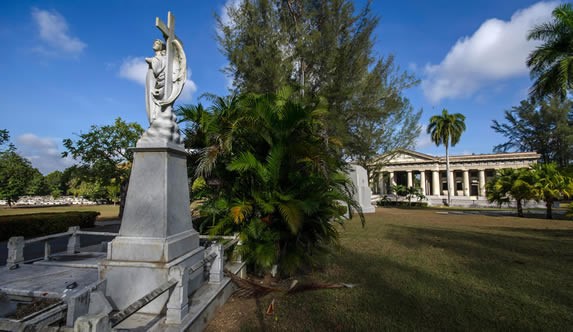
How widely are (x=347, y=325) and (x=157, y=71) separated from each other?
435 cm

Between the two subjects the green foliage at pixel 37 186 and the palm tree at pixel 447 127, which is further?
the green foliage at pixel 37 186

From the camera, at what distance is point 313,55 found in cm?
1362

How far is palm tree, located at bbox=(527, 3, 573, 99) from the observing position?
481 inches

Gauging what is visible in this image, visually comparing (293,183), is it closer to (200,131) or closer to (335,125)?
(200,131)

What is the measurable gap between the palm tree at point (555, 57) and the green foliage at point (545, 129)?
31928 mm

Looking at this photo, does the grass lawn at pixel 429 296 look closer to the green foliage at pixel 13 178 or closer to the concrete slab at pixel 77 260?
the concrete slab at pixel 77 260

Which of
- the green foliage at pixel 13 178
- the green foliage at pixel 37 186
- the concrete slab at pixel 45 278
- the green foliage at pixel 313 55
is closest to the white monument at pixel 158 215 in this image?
the concrete slab at pixel 45 278

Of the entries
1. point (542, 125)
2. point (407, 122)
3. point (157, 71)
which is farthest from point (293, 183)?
point (542, 125)

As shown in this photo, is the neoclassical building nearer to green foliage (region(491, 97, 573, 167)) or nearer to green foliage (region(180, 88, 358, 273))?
green foliage (region(491, 97, 573, 167))

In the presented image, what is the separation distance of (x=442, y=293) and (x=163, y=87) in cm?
546

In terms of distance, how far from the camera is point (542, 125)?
44062 millimetres

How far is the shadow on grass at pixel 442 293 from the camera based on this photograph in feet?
11.5

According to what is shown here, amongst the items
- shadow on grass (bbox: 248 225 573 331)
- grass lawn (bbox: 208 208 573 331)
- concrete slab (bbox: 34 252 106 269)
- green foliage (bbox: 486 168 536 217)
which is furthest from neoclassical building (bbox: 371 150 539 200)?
concrete slab (bbox: 34 252 106 269)

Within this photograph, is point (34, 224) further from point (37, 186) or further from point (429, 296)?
point (37, 186)
